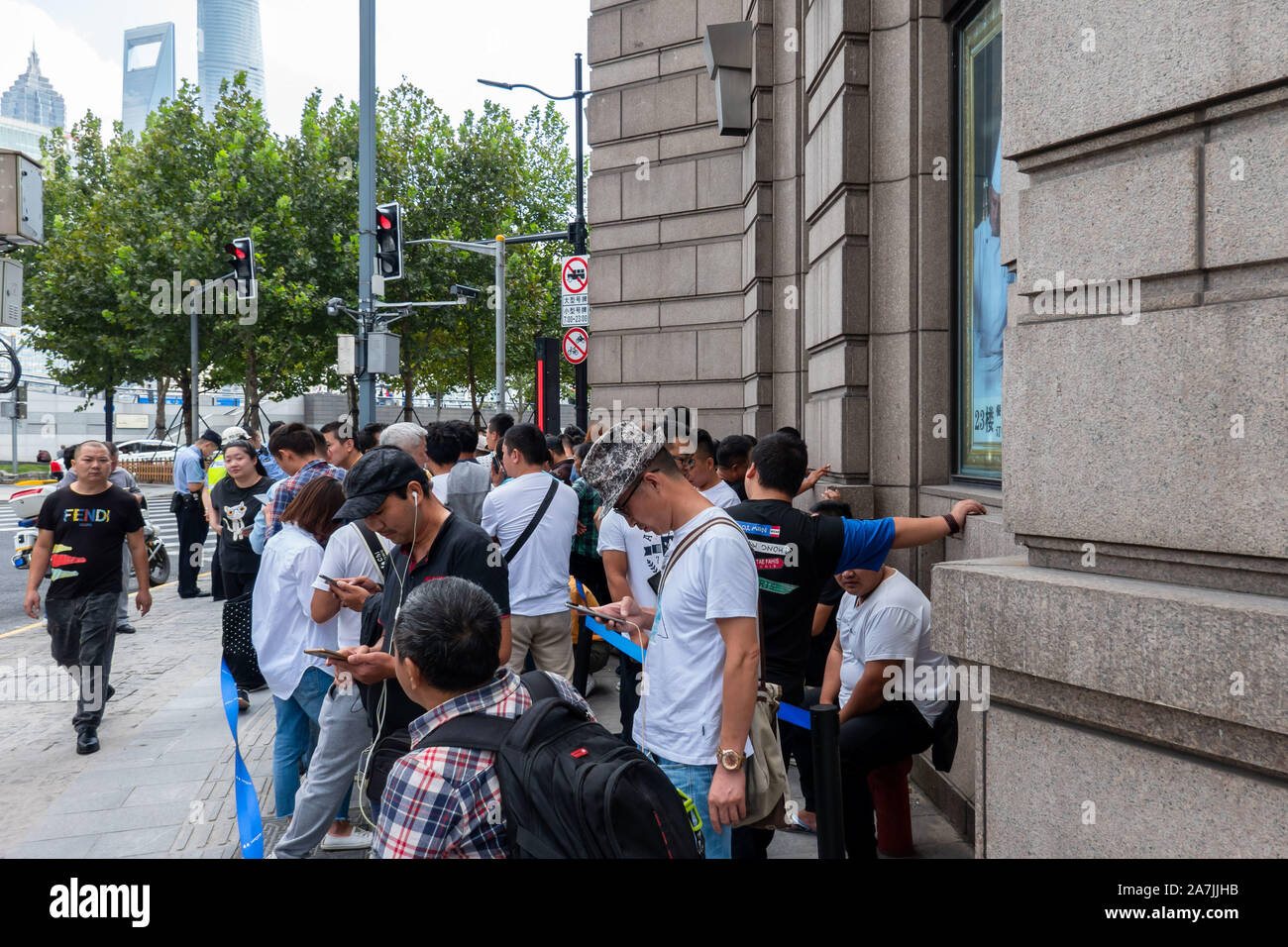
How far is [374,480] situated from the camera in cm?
370

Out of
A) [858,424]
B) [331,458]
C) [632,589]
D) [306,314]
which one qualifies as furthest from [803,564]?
[306,314]

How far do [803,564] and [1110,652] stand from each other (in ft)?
4.38

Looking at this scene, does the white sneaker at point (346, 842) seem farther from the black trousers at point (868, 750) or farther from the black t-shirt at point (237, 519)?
the black t-shirt at point (237, 519)

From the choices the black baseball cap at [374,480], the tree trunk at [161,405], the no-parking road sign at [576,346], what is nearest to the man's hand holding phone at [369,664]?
the black baseball cap at [374,480]

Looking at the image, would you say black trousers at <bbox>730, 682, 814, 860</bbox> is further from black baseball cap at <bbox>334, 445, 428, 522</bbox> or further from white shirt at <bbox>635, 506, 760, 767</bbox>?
black baseball cap at <bbox>334, 445, 428, 522</bbox>

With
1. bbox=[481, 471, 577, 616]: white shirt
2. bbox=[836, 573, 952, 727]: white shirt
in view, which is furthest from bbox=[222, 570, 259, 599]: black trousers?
bbox=[836, 573, 952, 727]: white shirt

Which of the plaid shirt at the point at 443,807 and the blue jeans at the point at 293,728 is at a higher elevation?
the plaid shirt at the point at 443,807

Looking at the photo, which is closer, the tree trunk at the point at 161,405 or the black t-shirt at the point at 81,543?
the black t-shirt at the point at 81,543

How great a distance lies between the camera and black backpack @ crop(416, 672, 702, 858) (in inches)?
78.6

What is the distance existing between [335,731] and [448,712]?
2225 mm

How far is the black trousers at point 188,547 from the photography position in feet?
42.2

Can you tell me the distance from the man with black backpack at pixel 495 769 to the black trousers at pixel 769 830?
1.30m

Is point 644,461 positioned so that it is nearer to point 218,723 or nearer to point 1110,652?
point 1110,652

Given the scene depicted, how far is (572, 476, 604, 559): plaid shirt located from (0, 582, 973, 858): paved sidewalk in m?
1.23
